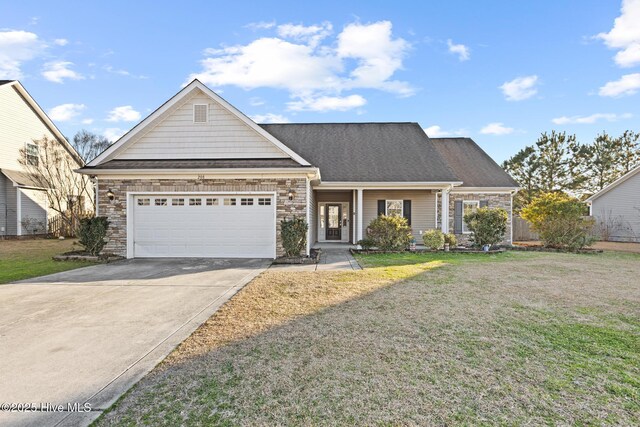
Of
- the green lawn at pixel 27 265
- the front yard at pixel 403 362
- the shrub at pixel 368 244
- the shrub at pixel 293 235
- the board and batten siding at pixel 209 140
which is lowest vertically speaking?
the front yard at pixel 403 362

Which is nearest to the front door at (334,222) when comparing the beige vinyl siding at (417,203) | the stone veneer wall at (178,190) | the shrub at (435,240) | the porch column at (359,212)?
the beige vinyl siding at (417,203)

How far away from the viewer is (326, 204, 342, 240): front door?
17.0 metres

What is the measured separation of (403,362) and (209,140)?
34.5ft

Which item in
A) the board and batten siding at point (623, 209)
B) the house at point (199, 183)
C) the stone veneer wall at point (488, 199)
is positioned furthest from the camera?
the board and batten siding at point (623, 209)

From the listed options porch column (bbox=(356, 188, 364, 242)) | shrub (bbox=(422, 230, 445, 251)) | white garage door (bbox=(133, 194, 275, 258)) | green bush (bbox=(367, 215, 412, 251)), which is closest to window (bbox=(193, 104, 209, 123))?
white garage door (bbox=(133, 194, 275, 258))

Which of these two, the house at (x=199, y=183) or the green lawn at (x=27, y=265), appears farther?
the house at (x=199, y=183)

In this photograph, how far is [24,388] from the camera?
9.62ft

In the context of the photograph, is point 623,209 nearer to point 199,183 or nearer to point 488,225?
point 488,225

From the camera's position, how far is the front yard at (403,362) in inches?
101

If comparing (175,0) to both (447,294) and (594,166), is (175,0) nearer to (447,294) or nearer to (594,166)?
(447,294)

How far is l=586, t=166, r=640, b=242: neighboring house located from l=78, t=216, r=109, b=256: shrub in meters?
27.6

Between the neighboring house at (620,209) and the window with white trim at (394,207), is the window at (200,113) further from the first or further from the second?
the neighboring house at (620,209)

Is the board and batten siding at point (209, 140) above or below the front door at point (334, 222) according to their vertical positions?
above

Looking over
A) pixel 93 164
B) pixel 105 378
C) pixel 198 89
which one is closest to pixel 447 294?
pixel 105 378
